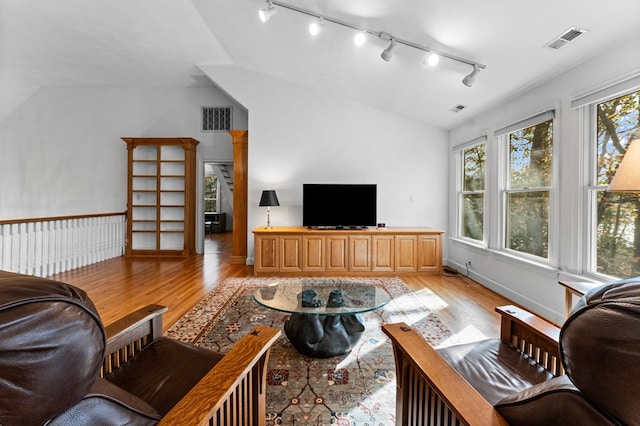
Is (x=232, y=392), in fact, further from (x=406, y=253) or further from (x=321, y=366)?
(x=406, y=253)

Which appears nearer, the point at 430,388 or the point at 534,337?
the point at 430,388

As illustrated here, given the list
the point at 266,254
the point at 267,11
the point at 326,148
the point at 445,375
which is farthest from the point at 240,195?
the point at 445,375

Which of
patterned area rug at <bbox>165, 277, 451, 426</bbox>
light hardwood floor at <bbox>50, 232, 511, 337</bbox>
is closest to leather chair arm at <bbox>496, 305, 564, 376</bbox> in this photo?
patterned area rug at <bbox>165, 277, 451, 426</bbox>

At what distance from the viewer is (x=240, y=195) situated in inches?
191

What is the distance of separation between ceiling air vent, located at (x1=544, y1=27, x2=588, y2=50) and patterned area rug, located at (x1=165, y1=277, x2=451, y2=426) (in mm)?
2505

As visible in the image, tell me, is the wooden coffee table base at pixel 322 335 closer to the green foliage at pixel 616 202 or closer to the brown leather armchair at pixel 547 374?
the brown leather armchair at pixel 547 374

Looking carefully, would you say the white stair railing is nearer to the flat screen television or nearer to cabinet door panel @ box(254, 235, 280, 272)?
cabinet door panel @ box(254, 235, 280, 272)

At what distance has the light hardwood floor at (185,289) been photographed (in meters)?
2.67

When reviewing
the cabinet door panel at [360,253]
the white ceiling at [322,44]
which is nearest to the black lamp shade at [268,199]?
the cabinet door panel at [360,253]

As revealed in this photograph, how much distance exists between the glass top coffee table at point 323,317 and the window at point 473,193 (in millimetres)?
2615

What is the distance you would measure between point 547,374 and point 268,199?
3725 millimetres

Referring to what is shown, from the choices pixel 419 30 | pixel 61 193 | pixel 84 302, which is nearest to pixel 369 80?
pixel 419 30

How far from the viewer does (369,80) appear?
154 inches

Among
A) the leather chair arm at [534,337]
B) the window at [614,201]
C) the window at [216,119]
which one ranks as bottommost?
the leather chair arm at [534,337]
